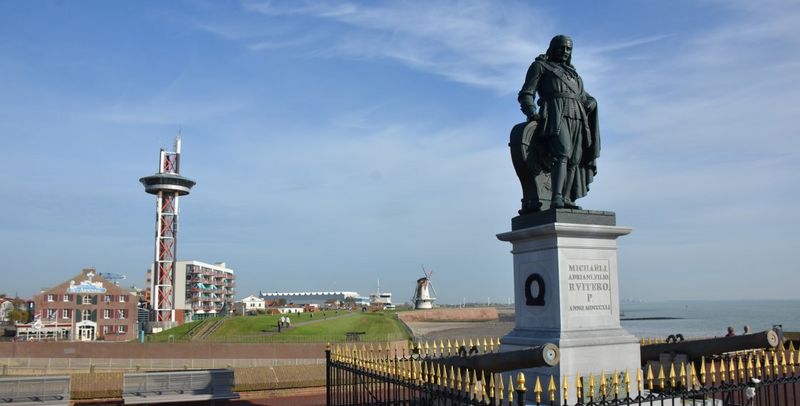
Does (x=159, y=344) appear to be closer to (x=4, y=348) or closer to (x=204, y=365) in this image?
(x=204, y=365)

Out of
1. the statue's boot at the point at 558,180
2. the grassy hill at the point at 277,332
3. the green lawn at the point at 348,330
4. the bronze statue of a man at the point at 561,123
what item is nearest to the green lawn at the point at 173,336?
the grassy hill at the point at 277,332

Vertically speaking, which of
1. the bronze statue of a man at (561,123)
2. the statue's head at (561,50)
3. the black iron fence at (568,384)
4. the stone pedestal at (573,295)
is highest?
the statue's head at (561,50)

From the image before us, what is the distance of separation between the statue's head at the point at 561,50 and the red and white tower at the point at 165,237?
76597mm

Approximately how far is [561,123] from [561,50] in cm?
150

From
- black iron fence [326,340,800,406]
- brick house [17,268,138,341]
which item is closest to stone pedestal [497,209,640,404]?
black iron fence [326,340,800,406]

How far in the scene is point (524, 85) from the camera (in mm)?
10648

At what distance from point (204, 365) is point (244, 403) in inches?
842

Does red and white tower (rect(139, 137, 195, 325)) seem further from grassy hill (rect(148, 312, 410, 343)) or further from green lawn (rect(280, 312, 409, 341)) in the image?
green lawn (rect(280, 312, 409, 341))

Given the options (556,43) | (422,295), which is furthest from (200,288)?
(556,43)

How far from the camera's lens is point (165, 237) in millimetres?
80125

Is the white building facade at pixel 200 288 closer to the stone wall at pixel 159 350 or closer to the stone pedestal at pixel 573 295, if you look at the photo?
the stone wall at pixel 159 350

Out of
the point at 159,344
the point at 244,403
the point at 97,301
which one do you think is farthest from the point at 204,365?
the point at 97,301

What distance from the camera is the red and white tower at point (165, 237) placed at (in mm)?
79938

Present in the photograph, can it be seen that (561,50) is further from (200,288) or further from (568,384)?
(200,288)
